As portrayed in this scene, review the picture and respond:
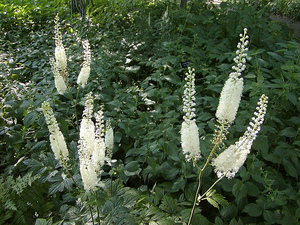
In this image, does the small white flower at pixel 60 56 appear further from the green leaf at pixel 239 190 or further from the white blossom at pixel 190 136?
the green leaf at pixel 239 190

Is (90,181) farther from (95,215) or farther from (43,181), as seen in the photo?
(43,181)

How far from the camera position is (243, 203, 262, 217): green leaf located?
2611mm

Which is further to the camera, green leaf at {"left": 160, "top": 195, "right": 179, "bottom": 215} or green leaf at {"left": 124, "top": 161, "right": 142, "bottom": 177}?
green leaf at {"left": 124, "top": 161, "right": 142, "bottom": 177}

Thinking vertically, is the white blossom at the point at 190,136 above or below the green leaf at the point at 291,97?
above

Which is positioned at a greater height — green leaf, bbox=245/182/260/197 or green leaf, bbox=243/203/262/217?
green leaf, bbox=245/182/260/197

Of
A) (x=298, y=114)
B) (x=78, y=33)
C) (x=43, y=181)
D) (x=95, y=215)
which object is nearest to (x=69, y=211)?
(x=95, y=215)

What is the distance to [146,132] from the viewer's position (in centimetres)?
376

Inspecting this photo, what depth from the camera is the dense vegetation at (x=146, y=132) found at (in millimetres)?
2514

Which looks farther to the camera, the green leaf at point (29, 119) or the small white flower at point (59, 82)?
the green leaf at point (29, 119)

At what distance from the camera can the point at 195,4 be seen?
713cm

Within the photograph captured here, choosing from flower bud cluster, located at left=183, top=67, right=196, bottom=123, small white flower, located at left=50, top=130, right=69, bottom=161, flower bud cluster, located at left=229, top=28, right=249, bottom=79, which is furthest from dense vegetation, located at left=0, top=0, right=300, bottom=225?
flower bud cluster, located at left=229, top=28, right=249, bottom=79

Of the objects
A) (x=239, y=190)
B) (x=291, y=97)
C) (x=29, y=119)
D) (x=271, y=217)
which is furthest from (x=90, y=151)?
(x=291, y=97)

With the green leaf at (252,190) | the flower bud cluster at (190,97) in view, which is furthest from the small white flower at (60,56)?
the green leaf at (252,190)

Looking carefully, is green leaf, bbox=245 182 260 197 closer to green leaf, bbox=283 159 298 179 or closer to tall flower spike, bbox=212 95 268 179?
green leaf, bbox=283 159 298 179
